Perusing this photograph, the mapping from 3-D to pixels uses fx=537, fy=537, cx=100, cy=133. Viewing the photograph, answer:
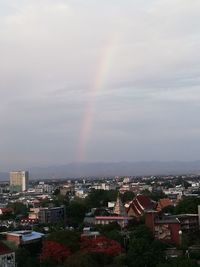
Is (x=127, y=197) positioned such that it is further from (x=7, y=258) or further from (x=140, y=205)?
(x=7, y=258)

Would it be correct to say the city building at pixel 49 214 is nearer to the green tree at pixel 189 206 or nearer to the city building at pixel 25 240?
the green tree at pixel 189 206

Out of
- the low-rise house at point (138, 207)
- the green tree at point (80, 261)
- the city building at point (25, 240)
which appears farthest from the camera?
the low-rise house at point (138, 207)

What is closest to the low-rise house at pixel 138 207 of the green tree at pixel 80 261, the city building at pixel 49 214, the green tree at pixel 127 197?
the city building at pixel 49 214

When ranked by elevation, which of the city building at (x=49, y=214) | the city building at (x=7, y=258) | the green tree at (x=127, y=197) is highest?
the green tree at (x=127, y=197)

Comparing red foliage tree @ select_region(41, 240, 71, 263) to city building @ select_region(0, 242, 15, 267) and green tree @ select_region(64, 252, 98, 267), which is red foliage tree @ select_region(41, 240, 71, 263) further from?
green tree @ select_region(64, 252, 98, 267)

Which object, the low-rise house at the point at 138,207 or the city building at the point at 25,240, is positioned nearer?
the city building at the point at 25,240

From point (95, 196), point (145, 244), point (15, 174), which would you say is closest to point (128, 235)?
point (145, 244)

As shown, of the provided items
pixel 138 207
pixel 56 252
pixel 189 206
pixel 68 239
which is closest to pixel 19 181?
pixel 138 207
